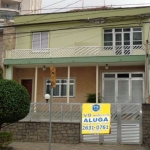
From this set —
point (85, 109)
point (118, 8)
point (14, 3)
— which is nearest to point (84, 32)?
point (118, 8)

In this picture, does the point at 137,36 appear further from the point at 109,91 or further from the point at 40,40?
the point at 40,40

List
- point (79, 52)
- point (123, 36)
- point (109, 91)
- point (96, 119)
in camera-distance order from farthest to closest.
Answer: point (123, 36) < point (109, 91) < point (79, 52) < point (96, 119)

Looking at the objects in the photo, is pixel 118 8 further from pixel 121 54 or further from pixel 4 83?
pixel 4 83

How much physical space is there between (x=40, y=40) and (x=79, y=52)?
3.43m

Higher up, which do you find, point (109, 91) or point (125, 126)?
point (109, 91)

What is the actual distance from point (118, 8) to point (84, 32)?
266 cm

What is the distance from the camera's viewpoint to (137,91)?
637 inches

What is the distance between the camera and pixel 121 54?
625 inches

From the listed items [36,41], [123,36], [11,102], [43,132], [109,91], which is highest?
[123,36]

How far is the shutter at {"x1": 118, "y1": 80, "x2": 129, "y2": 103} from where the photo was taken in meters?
16.3

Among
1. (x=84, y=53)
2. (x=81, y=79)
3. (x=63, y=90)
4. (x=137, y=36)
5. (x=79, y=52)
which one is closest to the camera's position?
(x=84, y=53)

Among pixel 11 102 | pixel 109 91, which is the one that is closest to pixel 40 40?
pixel 109 91

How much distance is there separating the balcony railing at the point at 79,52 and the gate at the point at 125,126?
16.9ft

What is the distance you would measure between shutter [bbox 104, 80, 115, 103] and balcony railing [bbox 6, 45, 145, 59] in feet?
6.15
